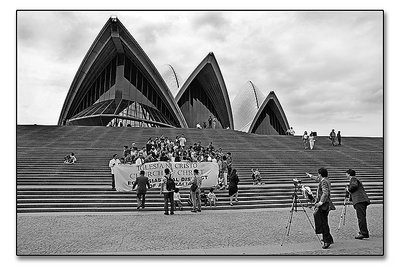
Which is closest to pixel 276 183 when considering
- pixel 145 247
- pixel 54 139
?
pixel 145 247

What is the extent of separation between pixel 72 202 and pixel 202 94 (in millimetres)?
40714

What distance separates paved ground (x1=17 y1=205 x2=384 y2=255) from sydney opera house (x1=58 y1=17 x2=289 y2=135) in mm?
30245

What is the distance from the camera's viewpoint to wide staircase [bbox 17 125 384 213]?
10344 mm

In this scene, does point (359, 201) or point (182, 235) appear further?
point (182, 235)

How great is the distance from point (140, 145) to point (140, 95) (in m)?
24.2

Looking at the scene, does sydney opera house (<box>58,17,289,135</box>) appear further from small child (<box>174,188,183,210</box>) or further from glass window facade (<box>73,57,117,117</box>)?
small child (<box>174,188,183,210</box>)

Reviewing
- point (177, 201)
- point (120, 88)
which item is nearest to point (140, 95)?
point (120, 88)

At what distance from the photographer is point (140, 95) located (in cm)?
4409

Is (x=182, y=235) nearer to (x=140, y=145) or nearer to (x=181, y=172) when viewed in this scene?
(x=181, y=172)

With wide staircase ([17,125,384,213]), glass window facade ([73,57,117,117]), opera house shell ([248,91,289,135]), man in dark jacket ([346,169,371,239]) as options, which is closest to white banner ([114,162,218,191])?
wide staircase ([17,125,384,213])

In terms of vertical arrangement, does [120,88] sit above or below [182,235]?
above

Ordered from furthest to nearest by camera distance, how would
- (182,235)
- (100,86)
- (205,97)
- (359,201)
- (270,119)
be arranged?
1. (270,119)
2. (205,97)
3. (100,86)
4. (182,235)
5. (359,201)

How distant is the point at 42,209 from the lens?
31.2 ft

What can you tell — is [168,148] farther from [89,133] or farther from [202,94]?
[202,94]
